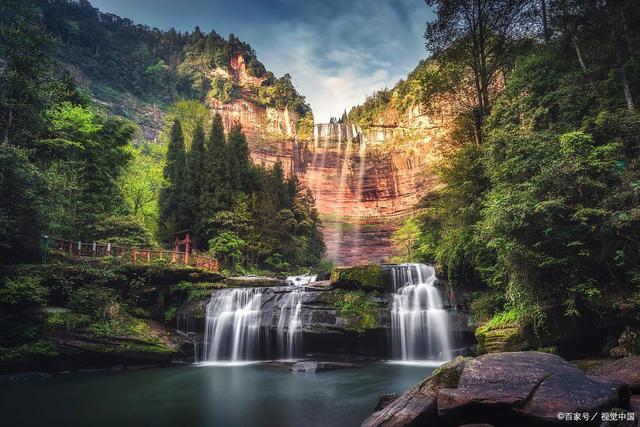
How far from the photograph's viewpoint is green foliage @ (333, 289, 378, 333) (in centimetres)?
1652

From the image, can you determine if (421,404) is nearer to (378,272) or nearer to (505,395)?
A: (505,395)

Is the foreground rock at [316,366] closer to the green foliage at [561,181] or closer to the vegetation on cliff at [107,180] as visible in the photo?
the green foliage at [561,181]

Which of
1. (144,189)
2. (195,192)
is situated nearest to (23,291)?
(144,189)

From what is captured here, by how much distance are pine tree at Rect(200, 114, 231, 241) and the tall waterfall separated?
1157cm

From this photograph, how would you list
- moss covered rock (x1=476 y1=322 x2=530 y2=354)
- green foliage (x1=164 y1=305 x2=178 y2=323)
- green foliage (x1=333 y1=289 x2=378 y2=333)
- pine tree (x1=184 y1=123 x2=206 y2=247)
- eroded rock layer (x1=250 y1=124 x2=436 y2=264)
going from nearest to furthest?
moss covered rock (x1=476 y1=322 x2=530 y2=354), green foliage (x1=333 y1=289 x2=378 y2=333), green foliage (x1=164 y1=305 x2=178 y2=323), pine tree (x1=184 y1=123 x2=206 y2=247), eroded rock layer (x1=250 y1=124 x2=436 y2=264)

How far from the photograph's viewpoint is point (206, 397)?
1121 cm

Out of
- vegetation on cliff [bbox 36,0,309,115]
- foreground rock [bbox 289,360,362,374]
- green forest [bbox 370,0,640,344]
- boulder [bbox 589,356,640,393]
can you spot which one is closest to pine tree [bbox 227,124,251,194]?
green forest [bbox 370,0,640,344]

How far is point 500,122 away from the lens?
14.8m

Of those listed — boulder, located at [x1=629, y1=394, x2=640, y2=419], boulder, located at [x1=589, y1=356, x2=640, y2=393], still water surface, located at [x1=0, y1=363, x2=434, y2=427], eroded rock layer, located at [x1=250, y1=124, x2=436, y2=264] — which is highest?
eroded rock layer, located at [x1=250, y1=124, x2=436, y2=264]

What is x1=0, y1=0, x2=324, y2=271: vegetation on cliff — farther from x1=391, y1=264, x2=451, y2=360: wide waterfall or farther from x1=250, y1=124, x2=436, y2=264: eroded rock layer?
x1=250, y1=124, x2=436, y2=264: eroded rock layer

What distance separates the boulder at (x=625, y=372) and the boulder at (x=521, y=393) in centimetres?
120

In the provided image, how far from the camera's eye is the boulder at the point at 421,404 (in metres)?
6.27

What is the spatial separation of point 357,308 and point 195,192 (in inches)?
792

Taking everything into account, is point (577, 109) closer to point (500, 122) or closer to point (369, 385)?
point (500, 122)
